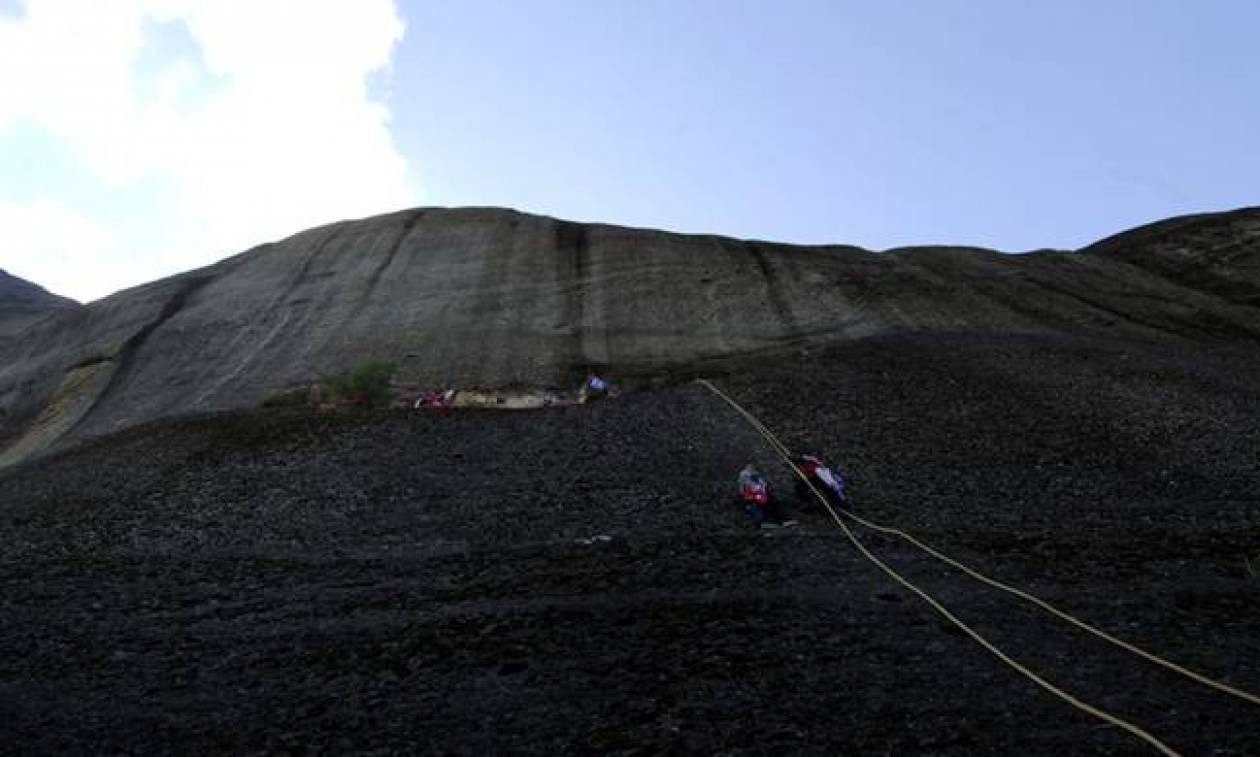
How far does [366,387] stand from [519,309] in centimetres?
560

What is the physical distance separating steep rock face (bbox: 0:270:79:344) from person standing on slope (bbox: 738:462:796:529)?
29417 mm

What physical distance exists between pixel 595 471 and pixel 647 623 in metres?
4.97

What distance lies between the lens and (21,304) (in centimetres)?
4481

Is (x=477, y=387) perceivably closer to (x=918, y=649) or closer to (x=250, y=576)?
(x=250, y=576)

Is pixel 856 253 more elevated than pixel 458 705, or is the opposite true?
pixel 856 253

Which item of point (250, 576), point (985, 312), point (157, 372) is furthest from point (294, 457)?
point (985, 312)

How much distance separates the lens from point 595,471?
45.6 ft

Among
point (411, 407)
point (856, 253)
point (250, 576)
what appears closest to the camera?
point (250, 576)

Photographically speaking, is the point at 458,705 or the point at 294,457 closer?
the point at 458,705

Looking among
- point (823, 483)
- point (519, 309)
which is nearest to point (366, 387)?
point (519, 309)

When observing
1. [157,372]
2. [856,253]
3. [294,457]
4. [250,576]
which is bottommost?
[250,576]

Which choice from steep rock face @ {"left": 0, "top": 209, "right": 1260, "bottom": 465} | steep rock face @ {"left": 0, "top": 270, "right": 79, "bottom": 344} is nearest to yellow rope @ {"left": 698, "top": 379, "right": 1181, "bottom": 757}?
steep rock face @ {"left": 0, "top": 209, "right": 1260, "bottom": 465}

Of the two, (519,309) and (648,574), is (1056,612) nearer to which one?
(648,574)

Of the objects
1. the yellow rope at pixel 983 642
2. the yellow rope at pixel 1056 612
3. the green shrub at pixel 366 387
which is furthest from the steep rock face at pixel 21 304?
the yellow rope at pixel 1056 612
